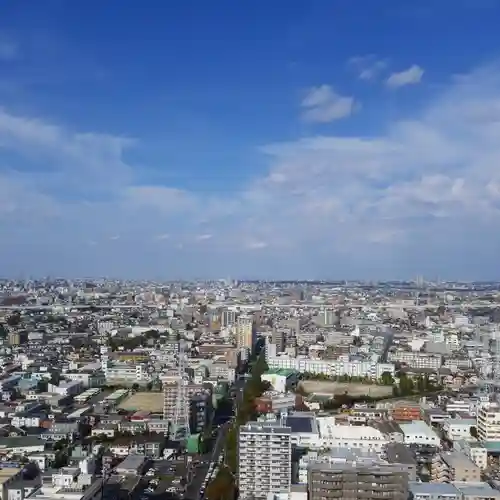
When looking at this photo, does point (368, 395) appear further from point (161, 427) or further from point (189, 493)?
point (189, 493)

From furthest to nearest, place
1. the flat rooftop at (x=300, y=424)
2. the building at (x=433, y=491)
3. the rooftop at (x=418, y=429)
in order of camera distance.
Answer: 1. the rooftop at (x=418, y=429)
2. the flat rooftop at (x=300, y=424)
3. the building at (x=433, y=491)

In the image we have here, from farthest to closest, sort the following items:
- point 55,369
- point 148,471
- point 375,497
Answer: point 55,369 < point 148,471 < point 375,497

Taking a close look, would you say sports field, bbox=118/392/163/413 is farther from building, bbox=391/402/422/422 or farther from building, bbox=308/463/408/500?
building, bbox=308/463/408/500

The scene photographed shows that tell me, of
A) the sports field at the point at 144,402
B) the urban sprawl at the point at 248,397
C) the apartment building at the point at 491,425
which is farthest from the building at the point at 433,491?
the sports field at the point at 144,402

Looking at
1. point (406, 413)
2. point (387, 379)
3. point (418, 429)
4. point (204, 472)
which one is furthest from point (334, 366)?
point (204, 472)

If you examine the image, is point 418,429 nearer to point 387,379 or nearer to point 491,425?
point 491,425

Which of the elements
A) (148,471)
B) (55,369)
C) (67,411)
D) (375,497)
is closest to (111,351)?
(55,369)

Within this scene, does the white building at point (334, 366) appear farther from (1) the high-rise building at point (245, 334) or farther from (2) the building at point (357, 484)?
(2) the building at point (357, 484)
